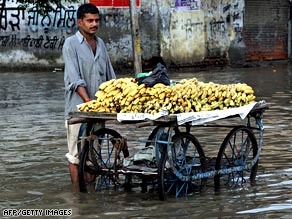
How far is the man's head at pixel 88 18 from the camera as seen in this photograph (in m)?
7.56

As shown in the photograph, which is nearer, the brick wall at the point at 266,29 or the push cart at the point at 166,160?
the push cart at the point at 166,160

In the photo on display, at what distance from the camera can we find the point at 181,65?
83.0 feet

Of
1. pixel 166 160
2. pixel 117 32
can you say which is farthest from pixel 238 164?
pixel 117 32

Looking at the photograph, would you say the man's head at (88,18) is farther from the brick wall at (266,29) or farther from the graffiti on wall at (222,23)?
the brick wall at (266,29)

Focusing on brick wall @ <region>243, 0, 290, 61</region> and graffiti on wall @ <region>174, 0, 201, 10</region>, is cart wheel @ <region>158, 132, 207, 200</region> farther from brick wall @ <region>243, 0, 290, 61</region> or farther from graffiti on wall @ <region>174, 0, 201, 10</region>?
brick wall @ <region>243, 0, 290, 61</region>

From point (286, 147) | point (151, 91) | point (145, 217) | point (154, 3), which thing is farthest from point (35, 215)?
point (154, 3)

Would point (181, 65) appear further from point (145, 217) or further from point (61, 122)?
point (145, 217)

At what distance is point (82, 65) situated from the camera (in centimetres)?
763

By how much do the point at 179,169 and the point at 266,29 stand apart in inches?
864

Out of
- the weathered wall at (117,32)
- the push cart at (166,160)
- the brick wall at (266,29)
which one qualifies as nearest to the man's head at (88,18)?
the push cart at (166,160)

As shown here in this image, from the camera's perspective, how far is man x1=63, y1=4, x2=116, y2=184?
754 centimetres

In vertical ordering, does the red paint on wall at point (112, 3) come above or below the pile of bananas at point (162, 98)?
above

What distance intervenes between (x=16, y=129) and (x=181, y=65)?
45.3 ft

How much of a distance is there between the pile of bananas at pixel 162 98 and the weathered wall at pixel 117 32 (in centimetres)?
1709
